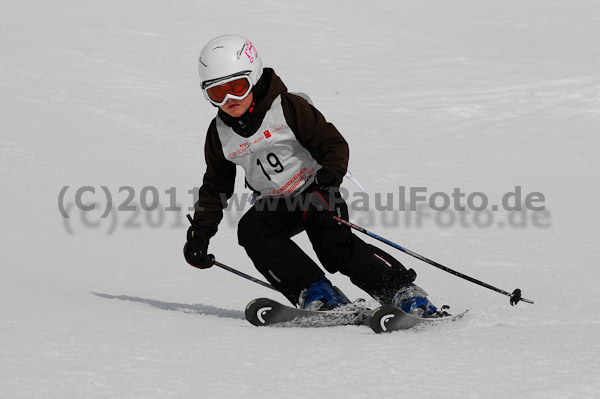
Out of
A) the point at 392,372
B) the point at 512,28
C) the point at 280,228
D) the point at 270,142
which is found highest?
the point at 512,28

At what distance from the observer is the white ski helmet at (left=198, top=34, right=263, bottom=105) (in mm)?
4031

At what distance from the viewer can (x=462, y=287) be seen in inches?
222

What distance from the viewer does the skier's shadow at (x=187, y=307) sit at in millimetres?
4441

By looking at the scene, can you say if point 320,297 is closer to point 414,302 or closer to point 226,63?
point 414,302

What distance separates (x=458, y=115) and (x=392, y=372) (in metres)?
9.24

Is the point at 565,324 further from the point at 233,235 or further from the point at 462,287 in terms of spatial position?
the point at 233,235

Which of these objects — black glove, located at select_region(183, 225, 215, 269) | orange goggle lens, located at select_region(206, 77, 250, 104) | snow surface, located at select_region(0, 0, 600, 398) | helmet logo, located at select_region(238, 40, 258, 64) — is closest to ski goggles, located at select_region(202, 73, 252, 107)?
orange goggle lens, located at select_region(206, 77, 250, 104)

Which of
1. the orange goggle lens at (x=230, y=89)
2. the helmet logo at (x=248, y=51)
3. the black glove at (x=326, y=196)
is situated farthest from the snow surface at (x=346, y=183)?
the helmet logo at (x=248, y=51)

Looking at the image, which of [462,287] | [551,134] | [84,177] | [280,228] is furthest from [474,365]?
[551,134]

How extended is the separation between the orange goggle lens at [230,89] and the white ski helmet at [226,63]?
3 cm

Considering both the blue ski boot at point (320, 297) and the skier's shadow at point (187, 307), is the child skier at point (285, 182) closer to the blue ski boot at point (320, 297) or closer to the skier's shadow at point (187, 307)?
the blue ski boot at point (320, 297)

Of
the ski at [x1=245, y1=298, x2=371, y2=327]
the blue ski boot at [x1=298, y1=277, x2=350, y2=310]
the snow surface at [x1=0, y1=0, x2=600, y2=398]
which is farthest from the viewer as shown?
the blue ski boot at [x1=298, y1=277, x2=350, y2=310]

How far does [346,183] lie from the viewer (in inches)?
364

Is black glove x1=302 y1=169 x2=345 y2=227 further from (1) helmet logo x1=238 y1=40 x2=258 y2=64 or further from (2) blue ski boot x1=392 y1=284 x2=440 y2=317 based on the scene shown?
(1) helmet logo x1=238 y1=40 x2=258 y2=64
